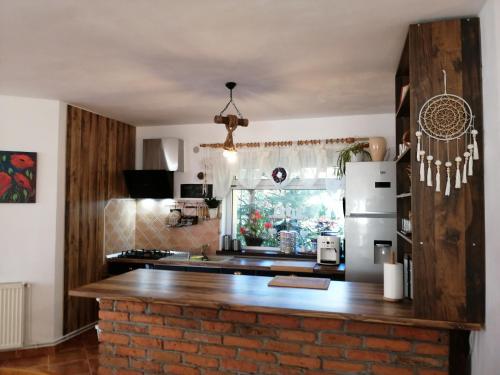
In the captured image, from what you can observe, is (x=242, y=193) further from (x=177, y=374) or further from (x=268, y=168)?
(x=177, y=374)

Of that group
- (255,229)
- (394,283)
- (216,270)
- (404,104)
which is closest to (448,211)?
(394,283)

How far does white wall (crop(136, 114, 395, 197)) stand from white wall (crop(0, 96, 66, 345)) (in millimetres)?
1482

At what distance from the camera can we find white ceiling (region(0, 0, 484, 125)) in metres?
2.04

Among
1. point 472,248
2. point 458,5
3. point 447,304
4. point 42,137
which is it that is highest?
point 458,5

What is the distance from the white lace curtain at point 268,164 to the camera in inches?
177

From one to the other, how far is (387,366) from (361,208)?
183cm

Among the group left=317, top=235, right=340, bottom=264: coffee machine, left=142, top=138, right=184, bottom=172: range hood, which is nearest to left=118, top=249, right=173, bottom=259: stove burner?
left=142, top=138, right=184, bottom=172: range hood

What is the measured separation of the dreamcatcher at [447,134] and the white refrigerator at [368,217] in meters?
1.62

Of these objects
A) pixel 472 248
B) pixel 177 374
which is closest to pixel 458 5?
pixel 472 248

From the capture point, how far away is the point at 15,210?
3701 millimetres

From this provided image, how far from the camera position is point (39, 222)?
Result: 376 cm

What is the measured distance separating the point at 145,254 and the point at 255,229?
55.4 inches

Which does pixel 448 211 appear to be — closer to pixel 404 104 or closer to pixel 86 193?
pixel 404 104

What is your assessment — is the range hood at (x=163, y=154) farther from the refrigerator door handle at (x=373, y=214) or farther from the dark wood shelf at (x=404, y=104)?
the dark wood shelf at (x=404, y=104)
